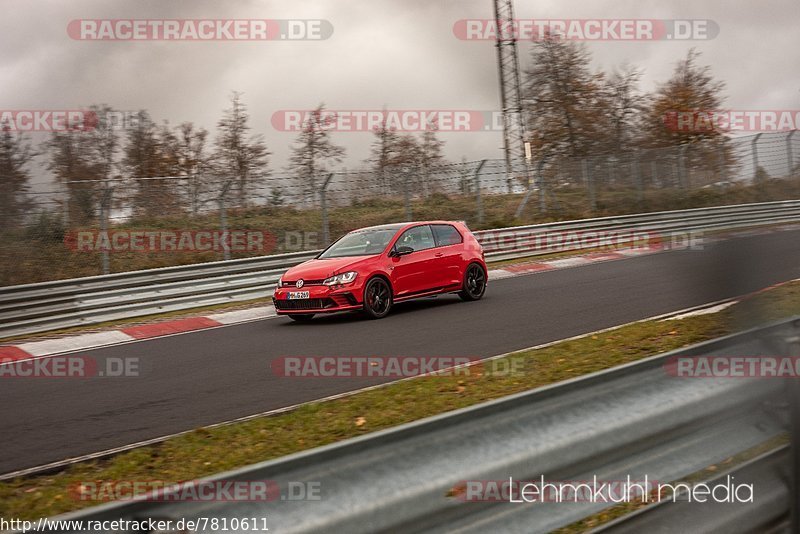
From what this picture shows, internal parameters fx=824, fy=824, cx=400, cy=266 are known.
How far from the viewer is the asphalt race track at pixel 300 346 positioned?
602 cm

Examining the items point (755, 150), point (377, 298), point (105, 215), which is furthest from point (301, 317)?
point (755, 150)

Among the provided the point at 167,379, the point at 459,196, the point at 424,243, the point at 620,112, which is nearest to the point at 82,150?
the point at 459,196

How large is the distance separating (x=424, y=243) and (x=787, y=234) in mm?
12759

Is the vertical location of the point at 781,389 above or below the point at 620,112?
below

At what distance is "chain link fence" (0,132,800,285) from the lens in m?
17.3

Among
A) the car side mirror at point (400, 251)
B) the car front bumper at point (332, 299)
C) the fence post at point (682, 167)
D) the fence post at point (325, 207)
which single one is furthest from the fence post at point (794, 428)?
the fence post at point (682, 167)

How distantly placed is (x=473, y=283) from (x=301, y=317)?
3111mm

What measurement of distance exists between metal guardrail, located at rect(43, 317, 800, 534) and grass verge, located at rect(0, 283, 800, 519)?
14.5 inches

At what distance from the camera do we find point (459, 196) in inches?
909

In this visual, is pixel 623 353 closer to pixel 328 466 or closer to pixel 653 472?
pixel 653 472

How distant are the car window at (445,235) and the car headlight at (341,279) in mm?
2101

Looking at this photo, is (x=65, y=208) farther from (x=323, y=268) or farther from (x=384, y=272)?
(x=384, y=272)

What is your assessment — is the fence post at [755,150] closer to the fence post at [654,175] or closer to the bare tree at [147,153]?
the fence post at [654,175]

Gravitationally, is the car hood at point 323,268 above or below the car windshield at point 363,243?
below
